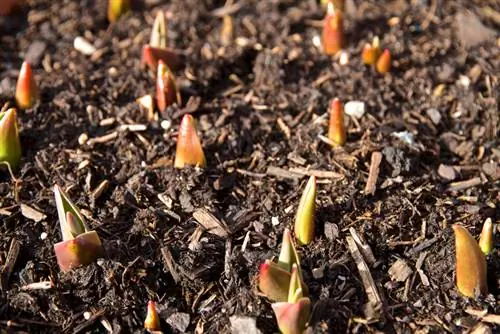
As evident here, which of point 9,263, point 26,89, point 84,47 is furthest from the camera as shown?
point 84,47

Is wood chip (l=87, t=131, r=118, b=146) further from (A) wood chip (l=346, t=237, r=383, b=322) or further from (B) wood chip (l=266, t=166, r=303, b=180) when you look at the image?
(A) wood chip (l=346, t=237, r=383, b=322)

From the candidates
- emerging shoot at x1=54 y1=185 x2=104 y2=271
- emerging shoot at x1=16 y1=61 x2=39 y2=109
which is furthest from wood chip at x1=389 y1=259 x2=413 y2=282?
emerging shoot at x1=16 y1=61 x2=39 y2=109

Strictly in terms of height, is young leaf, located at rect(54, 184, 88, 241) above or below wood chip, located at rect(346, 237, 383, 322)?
above

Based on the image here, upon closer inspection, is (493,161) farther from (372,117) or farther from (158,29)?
(158,29)

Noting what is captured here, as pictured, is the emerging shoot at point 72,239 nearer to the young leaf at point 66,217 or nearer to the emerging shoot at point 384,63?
the young leaf at point 66,217

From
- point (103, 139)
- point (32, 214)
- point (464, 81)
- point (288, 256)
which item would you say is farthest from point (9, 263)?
point (464, 81)

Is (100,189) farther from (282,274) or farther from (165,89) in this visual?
(282,274)

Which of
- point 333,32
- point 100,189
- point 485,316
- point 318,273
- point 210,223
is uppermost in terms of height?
point 333,32

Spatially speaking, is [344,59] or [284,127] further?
[344,59]
